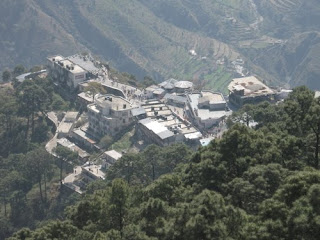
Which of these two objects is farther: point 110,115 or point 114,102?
point 114,102

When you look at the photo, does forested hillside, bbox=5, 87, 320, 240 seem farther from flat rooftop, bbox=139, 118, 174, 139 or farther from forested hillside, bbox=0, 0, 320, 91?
forested hillside, bbox=0, 0, 320, 91

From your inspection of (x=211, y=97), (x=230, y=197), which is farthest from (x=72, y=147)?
(x=230, y=197)

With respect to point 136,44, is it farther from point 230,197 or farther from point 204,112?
point 230,197

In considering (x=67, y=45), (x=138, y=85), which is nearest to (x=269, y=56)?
(x=67, y=45)

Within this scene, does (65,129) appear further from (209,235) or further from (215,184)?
(209,235)

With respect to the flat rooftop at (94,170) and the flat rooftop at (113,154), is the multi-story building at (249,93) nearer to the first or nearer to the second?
the flat rooftop at (113,154)

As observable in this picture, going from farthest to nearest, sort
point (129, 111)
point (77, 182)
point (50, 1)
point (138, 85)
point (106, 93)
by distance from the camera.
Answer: point (50, 1)
point (138, 85)
point (106, 93)
point (129, 111)
point (77, 182)

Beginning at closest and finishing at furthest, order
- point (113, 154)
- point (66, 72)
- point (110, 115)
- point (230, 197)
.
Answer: point (230, 197) < point (113, 154) < point (110, 115) < point (66, 72)
